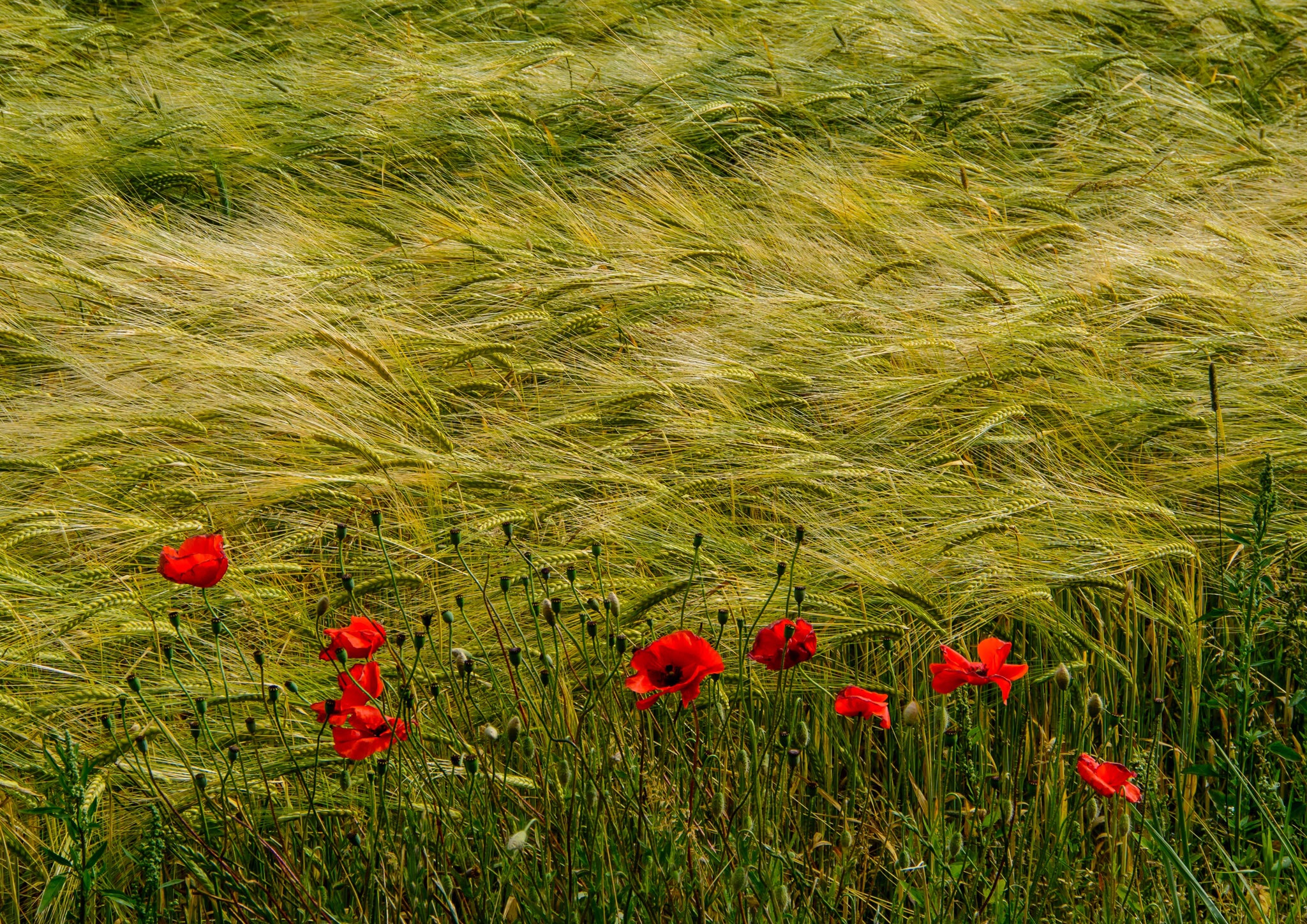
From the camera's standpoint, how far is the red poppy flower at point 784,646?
1.11 metres

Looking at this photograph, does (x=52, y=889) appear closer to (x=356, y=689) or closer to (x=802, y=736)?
(x=356, y=689)

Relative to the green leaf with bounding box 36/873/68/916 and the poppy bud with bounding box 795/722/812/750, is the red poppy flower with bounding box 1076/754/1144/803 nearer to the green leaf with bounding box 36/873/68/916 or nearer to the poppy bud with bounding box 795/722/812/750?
the poppy bud with bounding box 795/722/812/750

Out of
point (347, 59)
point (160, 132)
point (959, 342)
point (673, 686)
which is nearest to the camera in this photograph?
point (673, 686)

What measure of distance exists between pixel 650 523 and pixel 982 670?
656 millimetres

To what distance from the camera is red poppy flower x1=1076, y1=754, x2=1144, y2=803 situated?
3.50ft

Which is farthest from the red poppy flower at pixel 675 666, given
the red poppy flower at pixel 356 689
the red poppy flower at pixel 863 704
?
the red poppy flower at pixel 356 689

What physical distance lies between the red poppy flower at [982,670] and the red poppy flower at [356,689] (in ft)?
1.72

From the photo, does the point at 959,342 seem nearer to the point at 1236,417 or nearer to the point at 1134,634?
the point at 1236,417

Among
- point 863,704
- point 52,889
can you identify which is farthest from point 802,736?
point 52,889

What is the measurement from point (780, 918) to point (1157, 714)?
755 mm

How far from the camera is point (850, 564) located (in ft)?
Answer: 5.08

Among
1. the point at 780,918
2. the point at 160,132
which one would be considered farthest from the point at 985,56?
the point at 780,918

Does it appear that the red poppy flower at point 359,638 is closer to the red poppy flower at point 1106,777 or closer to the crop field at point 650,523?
the crop field at point 650,523

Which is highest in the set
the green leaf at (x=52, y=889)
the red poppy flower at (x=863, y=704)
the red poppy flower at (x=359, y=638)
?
the red poppy flower at (x=359, y=638)
